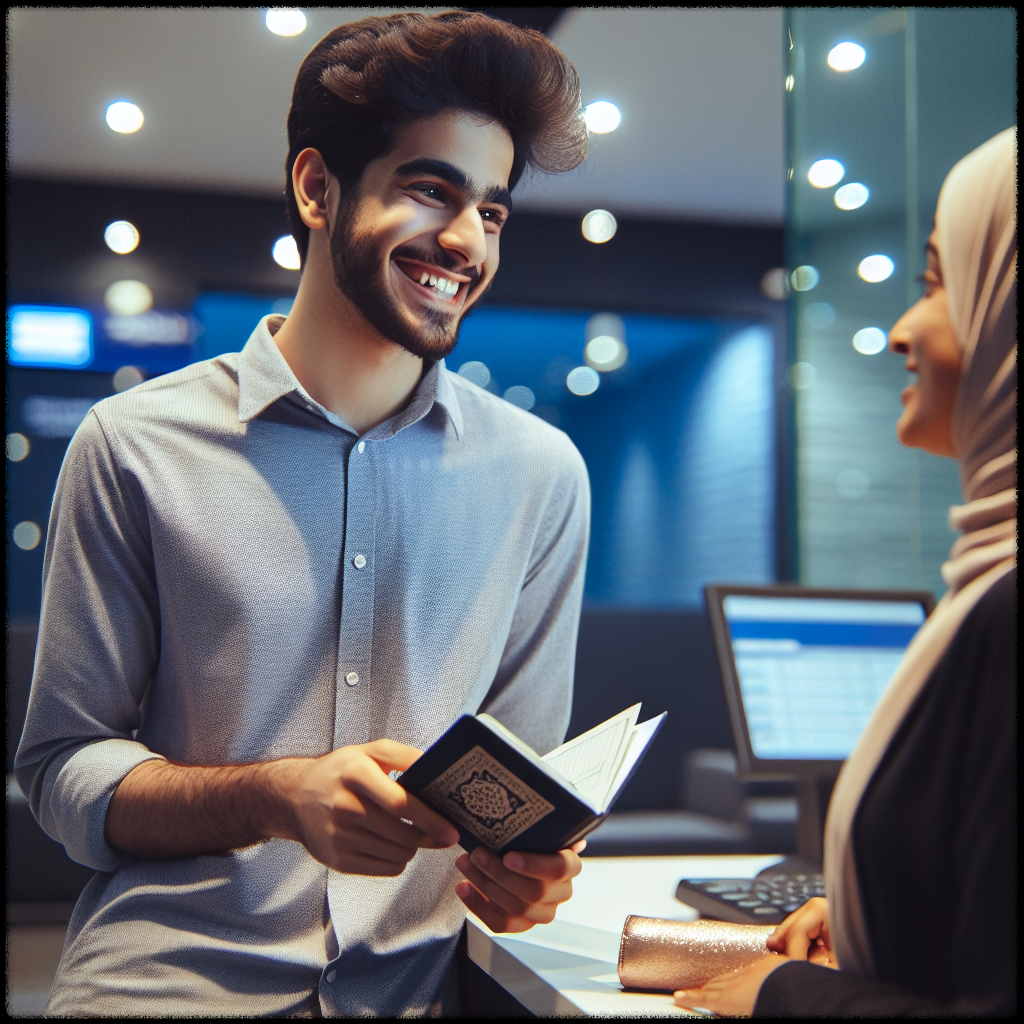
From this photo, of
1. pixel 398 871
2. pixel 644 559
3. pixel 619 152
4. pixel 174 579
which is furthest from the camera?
pixel 644 559

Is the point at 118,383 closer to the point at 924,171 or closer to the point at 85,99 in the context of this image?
the point at 85,99

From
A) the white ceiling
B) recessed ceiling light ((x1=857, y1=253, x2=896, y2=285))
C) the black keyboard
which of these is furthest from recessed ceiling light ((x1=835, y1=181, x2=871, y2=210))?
the black keyboard

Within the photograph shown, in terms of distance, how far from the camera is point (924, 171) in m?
2.46

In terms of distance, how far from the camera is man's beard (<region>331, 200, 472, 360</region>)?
129 centimetres

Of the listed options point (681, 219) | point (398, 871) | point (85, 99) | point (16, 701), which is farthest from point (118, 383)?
point (398, 871)

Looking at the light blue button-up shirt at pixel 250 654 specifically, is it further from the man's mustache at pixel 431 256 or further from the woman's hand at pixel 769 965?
the woman's hand at pixel 769 965

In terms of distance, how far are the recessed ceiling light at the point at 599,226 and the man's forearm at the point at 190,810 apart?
526cm

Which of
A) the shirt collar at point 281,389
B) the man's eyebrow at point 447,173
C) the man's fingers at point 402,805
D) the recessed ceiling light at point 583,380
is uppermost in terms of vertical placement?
the recessed ceiling light at point 583,380

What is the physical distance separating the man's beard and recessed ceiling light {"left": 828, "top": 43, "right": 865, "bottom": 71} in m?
1.85

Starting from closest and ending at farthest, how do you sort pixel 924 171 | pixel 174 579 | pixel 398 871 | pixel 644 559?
pixel 398 871 < pixel 174 579 < pixel 924 171 < pixel 644 559

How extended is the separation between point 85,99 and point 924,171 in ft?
12.3

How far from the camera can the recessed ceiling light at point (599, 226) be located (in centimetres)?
595

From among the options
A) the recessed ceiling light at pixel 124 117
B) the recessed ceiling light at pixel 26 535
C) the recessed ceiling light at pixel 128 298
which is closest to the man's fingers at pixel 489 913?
the recessed ceiling light at pixel 124 117

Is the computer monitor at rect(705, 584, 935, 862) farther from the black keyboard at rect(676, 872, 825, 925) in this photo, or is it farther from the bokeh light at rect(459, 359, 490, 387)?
the bokeh light at rect(459, 359, 490, 387)
